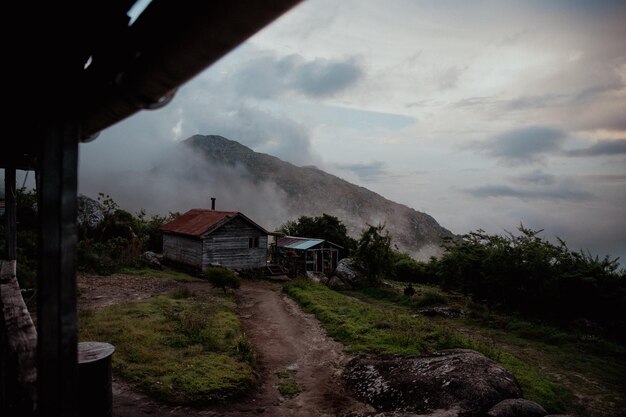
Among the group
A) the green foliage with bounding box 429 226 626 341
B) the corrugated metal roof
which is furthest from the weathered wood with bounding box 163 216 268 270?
the green foliage with bounding box 429 226 626 341

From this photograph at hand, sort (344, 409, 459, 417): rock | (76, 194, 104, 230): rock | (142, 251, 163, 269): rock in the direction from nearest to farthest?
1. (344, 409, 459, 417): rock
2. (142, 251, 163, 269): rock
3. (76, 194, 104, 230): rock

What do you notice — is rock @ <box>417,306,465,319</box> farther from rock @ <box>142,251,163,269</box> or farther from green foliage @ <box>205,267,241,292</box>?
rock @ <box>142,251,163,269</box>

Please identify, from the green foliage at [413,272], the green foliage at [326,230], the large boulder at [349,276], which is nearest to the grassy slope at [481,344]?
the large boulder at [349,276]

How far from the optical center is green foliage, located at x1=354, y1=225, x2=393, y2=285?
79.3ft

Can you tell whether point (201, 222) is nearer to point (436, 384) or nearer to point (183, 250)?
point (183, 250)

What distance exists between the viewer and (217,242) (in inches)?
1005

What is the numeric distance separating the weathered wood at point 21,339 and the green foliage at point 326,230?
2833cm

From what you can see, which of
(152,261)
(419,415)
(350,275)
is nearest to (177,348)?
(419,415)

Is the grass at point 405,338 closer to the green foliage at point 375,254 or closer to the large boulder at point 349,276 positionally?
the green foliage at point 375,254

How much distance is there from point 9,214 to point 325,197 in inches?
3982

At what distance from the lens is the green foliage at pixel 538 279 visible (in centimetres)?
1591

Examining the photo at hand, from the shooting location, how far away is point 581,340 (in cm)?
1402

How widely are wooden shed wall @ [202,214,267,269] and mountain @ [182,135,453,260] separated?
207 ft

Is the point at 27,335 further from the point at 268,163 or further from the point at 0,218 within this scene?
the point at 268,163
